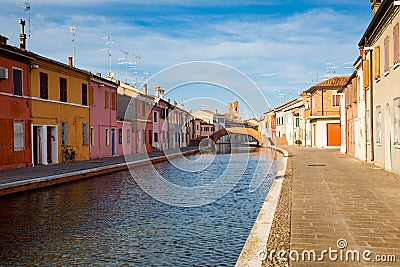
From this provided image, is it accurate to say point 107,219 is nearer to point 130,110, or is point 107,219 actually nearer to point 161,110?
point 130,110

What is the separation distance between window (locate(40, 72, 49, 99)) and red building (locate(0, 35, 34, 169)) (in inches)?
53.6

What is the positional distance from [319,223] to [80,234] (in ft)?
14.9

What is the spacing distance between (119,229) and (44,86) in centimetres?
1725

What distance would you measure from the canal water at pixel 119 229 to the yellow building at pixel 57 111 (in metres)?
9.72


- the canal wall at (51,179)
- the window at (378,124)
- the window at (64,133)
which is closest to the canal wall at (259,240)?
the canal wall at (51,179)

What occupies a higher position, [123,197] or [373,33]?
[373,33]

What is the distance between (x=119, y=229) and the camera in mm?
9742

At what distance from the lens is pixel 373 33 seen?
21.0 metres

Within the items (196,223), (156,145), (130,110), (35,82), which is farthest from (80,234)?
(156,145)

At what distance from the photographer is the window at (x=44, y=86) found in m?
24.7

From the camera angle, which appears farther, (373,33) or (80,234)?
(373,33)

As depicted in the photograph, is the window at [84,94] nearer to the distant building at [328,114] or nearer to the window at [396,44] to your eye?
the window at [396,44]

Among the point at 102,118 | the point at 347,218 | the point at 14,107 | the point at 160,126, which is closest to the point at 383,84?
the point at 347,218

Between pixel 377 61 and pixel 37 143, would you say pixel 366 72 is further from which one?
pixel 37 143
